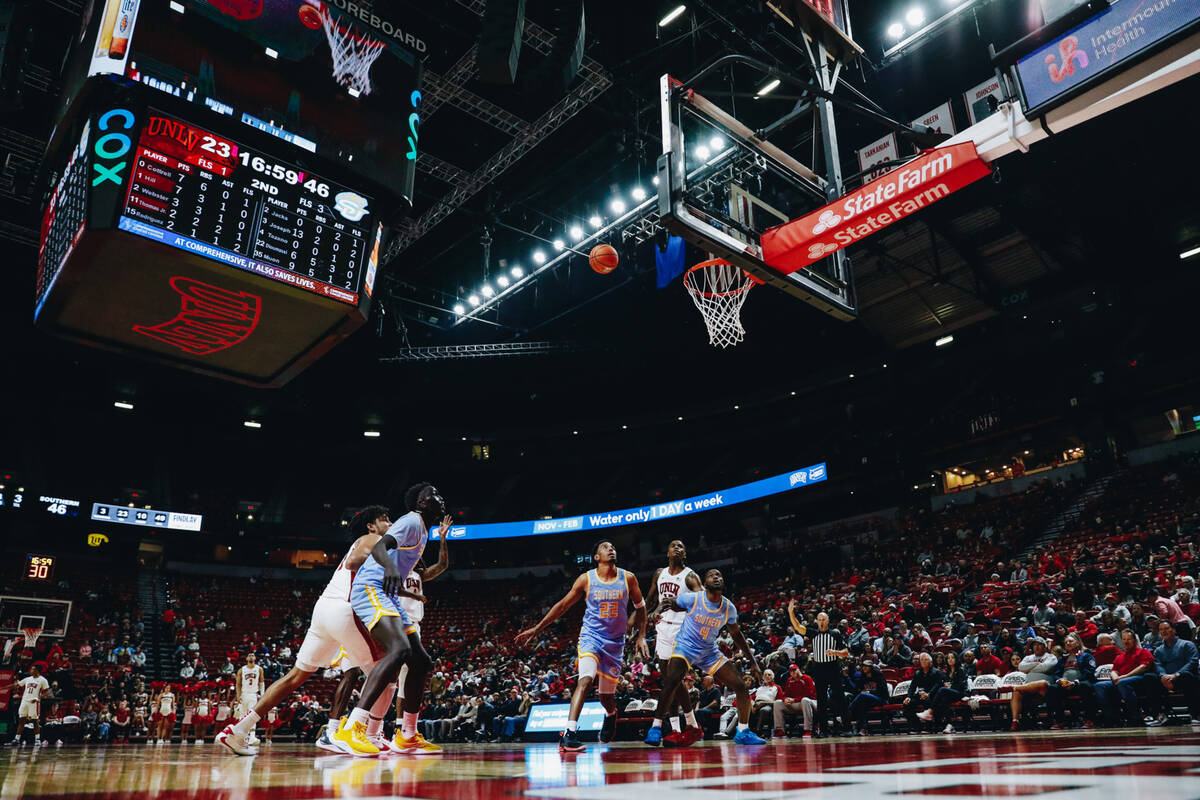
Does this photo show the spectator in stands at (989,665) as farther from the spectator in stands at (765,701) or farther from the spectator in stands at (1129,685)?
the spectator in stands at (765,701)

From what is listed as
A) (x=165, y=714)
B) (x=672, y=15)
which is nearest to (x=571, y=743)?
(x=672, y=15)

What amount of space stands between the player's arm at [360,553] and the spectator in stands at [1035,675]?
708 centimetres

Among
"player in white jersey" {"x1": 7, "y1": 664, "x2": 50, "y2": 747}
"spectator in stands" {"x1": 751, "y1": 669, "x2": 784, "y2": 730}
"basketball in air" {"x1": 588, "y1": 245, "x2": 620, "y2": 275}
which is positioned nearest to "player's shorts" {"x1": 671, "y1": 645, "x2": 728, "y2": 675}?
"spectator in stands" {"x1": 751, "y1": 669, "x2": 784, "y2": 730}

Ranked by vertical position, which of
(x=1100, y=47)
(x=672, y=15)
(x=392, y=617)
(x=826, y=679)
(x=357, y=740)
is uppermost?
(x=672, y=15)

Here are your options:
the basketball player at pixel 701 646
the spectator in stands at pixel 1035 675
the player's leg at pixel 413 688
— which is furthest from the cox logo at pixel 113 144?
the spectator in stands at pixel 1035 675

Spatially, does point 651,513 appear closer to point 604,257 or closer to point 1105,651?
point 604,257

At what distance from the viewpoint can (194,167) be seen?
740 centimetres

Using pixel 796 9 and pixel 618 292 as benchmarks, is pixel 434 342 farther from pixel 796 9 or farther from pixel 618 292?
pixel 796 9

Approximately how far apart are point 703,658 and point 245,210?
597 cm

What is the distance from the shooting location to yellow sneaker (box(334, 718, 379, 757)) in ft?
14.8

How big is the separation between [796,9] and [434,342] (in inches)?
733

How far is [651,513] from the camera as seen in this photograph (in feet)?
89.6

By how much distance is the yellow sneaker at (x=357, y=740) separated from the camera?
451 centimetres

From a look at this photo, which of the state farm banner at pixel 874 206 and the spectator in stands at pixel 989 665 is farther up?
the state farm banner at pixel 874 206
